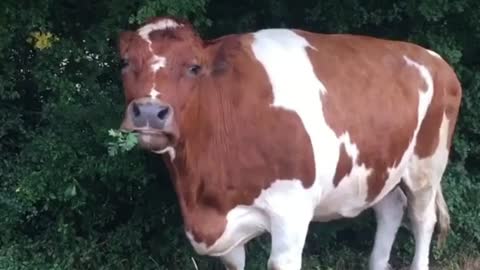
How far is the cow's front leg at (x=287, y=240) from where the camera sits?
5648 millimetres

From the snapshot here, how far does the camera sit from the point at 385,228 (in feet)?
22.9

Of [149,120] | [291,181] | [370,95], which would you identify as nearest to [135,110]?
[149,120]

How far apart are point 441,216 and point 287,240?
159 cm

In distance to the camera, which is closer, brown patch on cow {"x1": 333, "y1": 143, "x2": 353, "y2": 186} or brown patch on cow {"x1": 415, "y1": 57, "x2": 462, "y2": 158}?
brown patch on cow {"x1": 333, "y1": 143, "x2": 353, "y2": 186}

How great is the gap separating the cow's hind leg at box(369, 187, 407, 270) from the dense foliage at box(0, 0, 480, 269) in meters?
0.51

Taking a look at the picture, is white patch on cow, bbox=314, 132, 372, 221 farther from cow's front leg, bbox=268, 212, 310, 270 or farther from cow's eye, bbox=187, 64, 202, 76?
cow's eye, bbox=187, 64, 202, 76

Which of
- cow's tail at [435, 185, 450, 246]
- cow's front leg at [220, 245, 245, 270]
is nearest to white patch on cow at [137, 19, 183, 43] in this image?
cow's front leg at [220, 245, 245, 270]

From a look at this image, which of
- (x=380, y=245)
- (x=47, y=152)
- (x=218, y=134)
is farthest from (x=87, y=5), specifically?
(x=380, y=245)

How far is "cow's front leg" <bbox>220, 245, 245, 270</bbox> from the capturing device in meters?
6.15

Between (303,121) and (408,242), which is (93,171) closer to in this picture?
(303,121)

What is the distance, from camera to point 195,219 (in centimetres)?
574

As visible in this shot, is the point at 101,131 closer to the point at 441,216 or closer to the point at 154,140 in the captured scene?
the point at 154,140

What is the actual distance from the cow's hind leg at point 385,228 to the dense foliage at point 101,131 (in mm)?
506

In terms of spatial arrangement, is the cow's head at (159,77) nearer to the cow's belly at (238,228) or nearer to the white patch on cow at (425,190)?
the cow's belly at (238,228)
